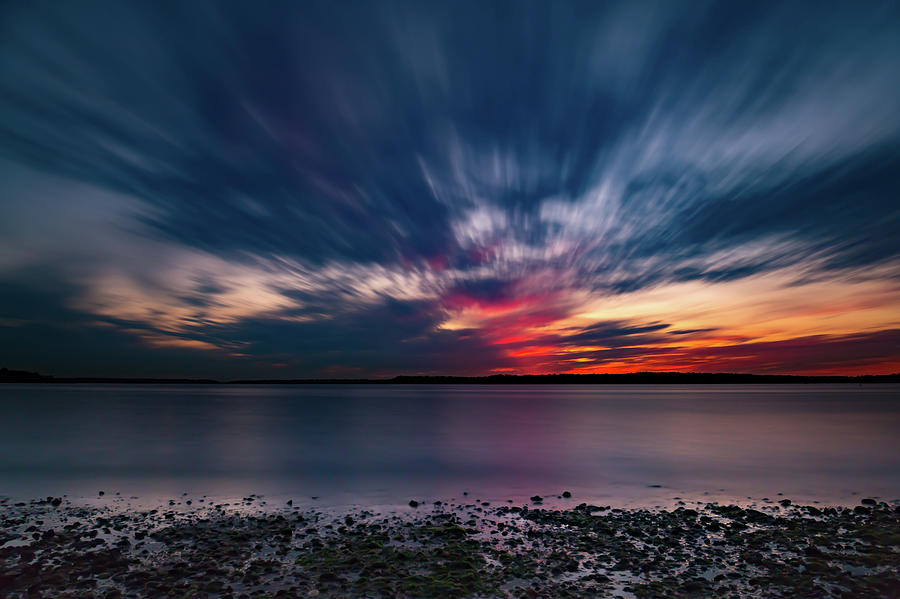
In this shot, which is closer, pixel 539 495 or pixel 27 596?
pixel 27 596

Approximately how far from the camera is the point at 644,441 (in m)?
31.5

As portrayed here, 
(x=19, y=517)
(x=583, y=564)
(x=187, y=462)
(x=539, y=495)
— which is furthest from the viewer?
(x=187, y=462)

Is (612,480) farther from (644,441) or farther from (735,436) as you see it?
(735,436)

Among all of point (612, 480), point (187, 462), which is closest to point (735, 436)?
point (612, 480)

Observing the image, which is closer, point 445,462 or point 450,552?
point 450,552

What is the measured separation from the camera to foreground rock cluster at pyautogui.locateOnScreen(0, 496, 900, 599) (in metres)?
7.66

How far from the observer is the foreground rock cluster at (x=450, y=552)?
302 inches

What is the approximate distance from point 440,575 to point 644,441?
27224 mm

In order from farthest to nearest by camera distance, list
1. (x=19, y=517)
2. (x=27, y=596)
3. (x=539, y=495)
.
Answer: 1. (x=539, y=495)
2. (x=19, y=517)
3. (x=27, y=596)

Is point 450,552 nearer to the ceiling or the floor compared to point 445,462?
nearer to the ceiling

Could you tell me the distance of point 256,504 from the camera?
1430 cm

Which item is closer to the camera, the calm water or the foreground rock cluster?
the foreground rock cluster

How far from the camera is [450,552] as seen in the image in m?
9.31

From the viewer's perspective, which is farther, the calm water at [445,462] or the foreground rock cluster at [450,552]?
the calm water at [445,462]
